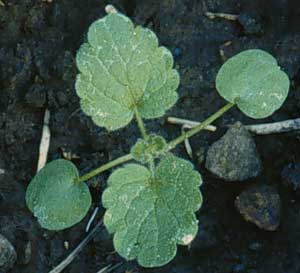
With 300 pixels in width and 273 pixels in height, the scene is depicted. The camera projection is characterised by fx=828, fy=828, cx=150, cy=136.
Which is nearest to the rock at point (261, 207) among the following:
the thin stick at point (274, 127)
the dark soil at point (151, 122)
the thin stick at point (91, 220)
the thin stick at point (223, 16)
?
the dark soil at point (151, 122)

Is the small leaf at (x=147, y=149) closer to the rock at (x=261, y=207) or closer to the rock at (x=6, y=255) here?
the rock at (x=261, y=207)

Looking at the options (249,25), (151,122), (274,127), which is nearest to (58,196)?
(151,122)

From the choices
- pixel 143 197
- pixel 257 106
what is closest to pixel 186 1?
pixel 257 106

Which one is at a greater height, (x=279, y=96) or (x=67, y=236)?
(x=279, y=96)

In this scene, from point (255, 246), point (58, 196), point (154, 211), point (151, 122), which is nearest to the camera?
point (154, 211)

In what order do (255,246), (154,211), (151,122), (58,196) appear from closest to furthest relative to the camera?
(154,211) → (58,196) → (255,246) → (151,122)

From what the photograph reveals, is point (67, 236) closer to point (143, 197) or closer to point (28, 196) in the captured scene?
point (28, 196)

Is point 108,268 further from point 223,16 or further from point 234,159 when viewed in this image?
point 223,16
